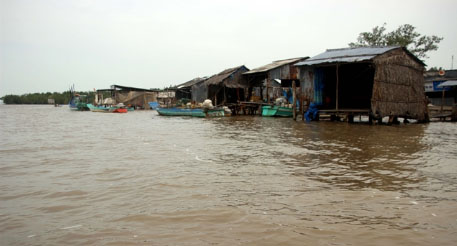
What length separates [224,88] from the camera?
1121 inches

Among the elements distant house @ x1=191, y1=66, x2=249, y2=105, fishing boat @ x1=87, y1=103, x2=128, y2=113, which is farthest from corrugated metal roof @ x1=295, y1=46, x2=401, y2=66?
fishing boat @ x1=87, y1=103, x2=128, y2=113

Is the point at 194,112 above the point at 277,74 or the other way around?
the other way around

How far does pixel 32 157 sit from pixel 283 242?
21.7 feet

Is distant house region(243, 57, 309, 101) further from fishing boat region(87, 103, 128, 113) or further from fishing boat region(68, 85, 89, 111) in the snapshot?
fishing boat region(68, 85, 89, 111)

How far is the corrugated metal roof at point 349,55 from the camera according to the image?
14442mm

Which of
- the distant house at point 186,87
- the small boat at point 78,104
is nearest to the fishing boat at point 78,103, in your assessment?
the small boat at point 78,104

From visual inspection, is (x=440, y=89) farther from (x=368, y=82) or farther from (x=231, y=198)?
(x=231, y=198)

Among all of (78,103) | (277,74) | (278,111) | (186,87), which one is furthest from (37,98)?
(278,111)

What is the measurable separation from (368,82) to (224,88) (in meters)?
13.5

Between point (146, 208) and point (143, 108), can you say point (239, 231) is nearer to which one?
point (146, 208)

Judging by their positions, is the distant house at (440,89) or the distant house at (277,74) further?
the distant house at (440,89)

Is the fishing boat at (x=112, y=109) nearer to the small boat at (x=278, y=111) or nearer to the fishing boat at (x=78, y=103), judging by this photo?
the fishing boat at (x=78, y=103)

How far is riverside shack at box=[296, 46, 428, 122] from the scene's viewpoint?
571 inches

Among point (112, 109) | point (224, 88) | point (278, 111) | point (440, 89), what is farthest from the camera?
point (112, 109)
